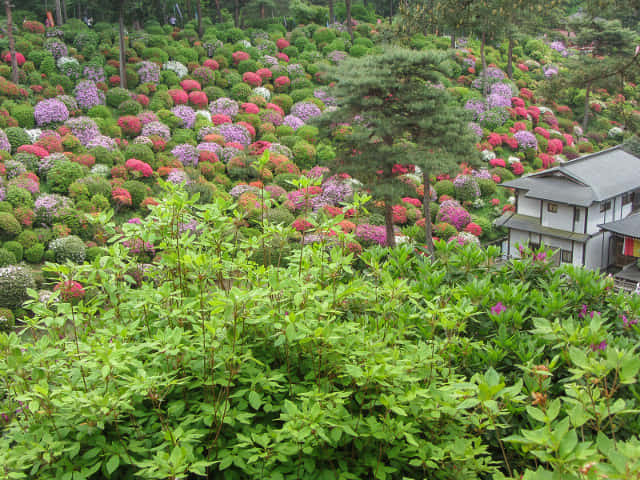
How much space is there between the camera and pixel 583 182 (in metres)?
18.0

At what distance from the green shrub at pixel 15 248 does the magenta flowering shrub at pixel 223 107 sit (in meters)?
11.7

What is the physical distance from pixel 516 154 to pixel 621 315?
2430cm

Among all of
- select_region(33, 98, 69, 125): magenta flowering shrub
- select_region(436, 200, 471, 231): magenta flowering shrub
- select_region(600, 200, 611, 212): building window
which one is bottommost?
select_region(436, 200, 471, 231): magenta flowering shrub

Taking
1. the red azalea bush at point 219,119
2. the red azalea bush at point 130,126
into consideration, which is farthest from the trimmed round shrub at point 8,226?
the red azalea bush at point 219,119

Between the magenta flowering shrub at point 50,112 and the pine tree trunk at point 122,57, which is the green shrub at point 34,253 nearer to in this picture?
the magenta flowering shrub at point 50,112

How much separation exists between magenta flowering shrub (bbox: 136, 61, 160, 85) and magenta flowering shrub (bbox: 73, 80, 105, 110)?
2.72 meters

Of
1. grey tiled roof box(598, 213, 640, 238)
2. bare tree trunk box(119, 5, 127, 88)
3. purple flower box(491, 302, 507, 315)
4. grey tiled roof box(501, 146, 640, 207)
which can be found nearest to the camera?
purple flower box(491, 302, 507, 315)

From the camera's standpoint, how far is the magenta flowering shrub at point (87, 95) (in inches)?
883

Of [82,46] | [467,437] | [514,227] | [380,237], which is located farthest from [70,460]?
[82,46]

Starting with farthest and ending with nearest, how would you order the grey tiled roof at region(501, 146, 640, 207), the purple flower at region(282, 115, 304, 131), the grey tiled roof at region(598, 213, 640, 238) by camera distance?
the purple flower at region(282, 115, 304, 131) → the grey tiled roof at region(501, 146, 640, 207) → the grey tiled roof at region(598, 213, 640, 238)

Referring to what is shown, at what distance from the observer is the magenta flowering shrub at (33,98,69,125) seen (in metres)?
20.6

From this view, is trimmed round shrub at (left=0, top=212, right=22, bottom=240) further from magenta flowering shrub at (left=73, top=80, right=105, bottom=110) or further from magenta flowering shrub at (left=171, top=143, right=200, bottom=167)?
magenta flowering shrub at (left=73, top=80, right=105, bottom=110)

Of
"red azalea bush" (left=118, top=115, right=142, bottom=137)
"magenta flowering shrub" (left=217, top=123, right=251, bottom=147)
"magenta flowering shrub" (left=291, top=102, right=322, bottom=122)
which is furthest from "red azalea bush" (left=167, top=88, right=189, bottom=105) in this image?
"magenta flowering shrub" (left=291, top=102, right=322, bottom=122)

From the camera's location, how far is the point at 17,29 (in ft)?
86.4
